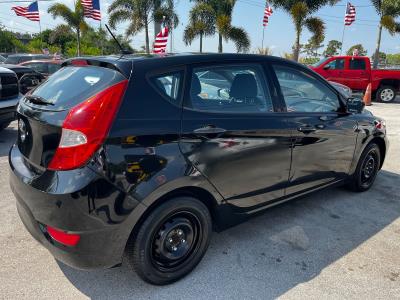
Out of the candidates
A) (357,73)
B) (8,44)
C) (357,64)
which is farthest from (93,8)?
(8,44)

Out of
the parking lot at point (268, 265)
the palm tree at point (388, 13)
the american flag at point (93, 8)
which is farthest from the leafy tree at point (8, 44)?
the parking lot at point (268, 265)

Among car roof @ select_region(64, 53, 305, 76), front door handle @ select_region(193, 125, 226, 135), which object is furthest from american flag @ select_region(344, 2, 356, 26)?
front door handle @ select_region(193, 125, 226, 135)

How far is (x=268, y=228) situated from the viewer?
3533mm

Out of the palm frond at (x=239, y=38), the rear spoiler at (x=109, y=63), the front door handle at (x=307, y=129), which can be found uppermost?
the palm frond at (x=239, y=38)

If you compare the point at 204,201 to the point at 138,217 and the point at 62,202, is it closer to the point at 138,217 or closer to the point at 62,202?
the point at 138,217

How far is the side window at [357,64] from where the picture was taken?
1453 cm

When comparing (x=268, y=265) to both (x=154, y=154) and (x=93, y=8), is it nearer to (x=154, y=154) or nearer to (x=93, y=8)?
(x=154, y=154)

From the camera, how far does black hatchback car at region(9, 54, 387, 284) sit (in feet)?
7.06

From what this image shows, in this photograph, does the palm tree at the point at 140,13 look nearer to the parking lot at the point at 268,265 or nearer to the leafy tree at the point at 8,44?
the parking lot at the point at 268,265

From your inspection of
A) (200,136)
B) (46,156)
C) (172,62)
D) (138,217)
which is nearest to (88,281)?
(138,217)

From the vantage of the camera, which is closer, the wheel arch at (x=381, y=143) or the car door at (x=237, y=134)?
the car door at (x=237, y=134)

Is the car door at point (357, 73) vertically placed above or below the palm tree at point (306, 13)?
below

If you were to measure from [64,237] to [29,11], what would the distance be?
28.9m

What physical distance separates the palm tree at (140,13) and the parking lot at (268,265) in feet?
68.2
